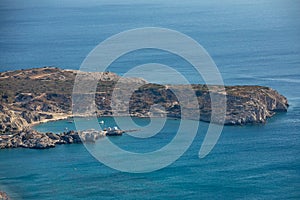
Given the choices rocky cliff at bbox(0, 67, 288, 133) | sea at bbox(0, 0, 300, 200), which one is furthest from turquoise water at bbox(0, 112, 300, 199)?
rocky cliff at bbox(0, 67, 288, 133)

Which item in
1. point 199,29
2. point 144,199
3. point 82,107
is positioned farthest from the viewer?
point 199,29

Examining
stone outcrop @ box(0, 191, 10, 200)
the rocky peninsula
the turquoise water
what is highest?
the rocky peninsula

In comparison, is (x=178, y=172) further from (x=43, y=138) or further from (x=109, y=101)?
(x=109, y=101)

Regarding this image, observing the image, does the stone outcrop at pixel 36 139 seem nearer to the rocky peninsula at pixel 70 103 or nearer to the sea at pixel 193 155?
the rocky peninsula at pixel 70 103

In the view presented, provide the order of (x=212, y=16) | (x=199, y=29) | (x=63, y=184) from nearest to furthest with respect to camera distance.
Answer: (x=63, y=184) < (x=199, y=29) < (x=212, y=16)

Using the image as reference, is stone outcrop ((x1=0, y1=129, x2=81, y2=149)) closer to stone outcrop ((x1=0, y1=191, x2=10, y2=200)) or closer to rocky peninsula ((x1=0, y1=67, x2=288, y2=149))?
rocky peninsula ((x1=0, y1=67, x2=288, y2=149))

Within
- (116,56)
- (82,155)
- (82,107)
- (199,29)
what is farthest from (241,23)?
(82,155)

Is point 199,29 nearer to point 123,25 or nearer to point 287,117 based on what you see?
point 123,25
